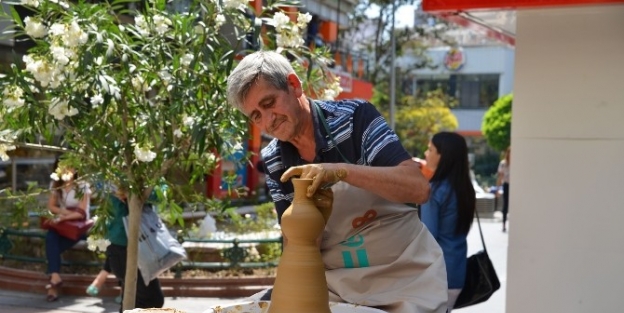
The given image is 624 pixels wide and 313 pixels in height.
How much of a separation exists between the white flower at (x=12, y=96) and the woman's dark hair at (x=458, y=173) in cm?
260

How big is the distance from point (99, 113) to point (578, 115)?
2995mm

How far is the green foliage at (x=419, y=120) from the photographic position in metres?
35.3

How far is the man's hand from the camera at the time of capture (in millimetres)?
2208

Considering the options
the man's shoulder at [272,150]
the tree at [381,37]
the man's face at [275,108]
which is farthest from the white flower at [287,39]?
the tree at [381,37]

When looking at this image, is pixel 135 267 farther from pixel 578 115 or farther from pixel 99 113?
pixel 578 115

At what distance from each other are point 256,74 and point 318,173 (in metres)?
0.48

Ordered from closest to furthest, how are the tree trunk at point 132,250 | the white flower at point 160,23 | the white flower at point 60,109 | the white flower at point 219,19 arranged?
the white flower at point 60,109
the white flower at point 160,23
the white flower at point 219,19
the tree trunk at point 132,250

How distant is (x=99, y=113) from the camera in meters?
4.22

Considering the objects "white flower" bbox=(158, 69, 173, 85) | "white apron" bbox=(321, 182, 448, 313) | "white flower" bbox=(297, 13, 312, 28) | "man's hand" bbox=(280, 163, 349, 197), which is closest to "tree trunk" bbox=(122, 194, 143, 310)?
"white flower" bbox=(158, 69, 173, 85)

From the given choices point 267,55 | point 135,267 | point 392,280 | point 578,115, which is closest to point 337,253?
point 392,280

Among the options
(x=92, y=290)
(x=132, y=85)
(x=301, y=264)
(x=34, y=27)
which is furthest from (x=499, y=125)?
(x=301, y=264)

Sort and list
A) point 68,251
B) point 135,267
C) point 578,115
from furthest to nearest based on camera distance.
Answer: point 68,251
point 578,115
point 135,267

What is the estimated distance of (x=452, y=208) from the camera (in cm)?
533

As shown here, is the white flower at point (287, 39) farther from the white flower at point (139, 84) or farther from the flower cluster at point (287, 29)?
the white flower at point (139, 84)
